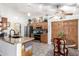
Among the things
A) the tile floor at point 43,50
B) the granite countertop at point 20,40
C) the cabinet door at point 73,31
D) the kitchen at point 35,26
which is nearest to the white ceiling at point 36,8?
the kitchen at point 35,26

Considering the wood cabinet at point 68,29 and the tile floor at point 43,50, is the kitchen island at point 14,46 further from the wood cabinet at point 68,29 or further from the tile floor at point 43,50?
the wood cabinet at point 68,29

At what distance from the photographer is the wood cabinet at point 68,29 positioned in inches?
83.6

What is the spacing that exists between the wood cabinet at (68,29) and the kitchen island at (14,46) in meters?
0.48

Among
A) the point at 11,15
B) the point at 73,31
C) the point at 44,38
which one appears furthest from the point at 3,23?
the point at 73,31

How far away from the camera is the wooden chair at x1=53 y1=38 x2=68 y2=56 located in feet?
7.22

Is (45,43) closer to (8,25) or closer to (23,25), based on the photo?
(23,25)

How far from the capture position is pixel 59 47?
2.24m

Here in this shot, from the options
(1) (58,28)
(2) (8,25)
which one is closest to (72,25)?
(1) (58,28)

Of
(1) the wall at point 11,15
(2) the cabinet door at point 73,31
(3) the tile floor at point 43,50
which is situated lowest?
(3) the tile floor at point 43,50

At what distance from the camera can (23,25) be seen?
7.17 feet

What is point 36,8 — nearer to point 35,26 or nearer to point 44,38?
point 35,26

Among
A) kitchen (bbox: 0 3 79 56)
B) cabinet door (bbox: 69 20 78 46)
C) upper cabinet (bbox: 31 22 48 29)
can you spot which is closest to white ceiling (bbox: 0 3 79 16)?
kitchen (bbox: 0 3 79 56)

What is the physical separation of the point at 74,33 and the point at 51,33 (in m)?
0.41

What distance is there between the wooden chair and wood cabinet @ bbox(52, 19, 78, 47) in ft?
0.30
